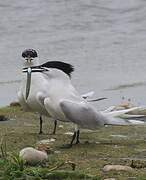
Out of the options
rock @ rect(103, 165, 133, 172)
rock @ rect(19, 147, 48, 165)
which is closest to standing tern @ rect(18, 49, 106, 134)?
rock @ rect(19, 147, 48, 165)

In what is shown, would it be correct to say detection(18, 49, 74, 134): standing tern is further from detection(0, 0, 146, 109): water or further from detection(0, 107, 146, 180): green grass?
detection(0, 0, 146, 109): water

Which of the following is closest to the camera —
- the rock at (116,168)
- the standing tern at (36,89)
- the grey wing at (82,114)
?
the rock at (116,168)

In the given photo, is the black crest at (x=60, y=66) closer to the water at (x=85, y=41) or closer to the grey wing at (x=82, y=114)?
the grey wing at (x=82, y=114)

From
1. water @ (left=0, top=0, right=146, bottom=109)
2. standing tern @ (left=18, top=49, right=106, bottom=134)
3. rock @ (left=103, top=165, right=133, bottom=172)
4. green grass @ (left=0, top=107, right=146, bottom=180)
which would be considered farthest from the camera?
water @ (left=0, top=0, right=146, bottom=109)

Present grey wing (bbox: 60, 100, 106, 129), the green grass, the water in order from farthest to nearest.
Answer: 1. the water
2. grey wing (bbox: 60, 100, 106, 129)
3. the green grass

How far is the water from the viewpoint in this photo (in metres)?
11.1

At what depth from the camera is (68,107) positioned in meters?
6.23

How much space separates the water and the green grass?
1918 millimetres

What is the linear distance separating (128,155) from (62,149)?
0.57m

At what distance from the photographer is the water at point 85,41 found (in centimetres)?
1107

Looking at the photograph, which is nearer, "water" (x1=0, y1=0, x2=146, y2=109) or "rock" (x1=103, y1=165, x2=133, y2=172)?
"rock" (x1=103, y1=165, x2=133, y2=172)

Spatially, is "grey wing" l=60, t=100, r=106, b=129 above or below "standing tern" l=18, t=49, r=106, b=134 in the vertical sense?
below

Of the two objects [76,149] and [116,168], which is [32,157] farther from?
[76,149]

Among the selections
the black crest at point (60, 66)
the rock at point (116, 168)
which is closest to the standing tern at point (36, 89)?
the black crest at point (60, 66)
